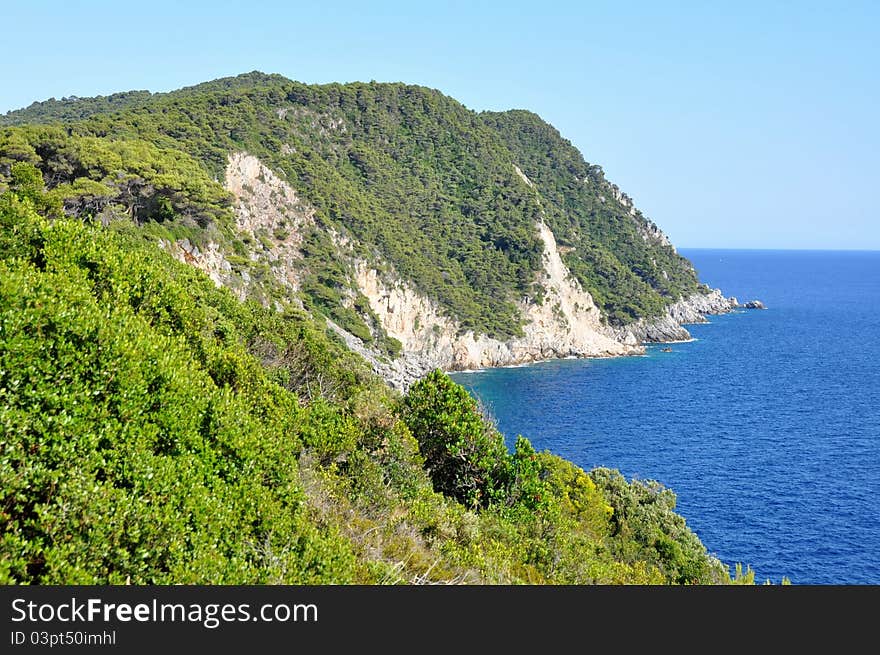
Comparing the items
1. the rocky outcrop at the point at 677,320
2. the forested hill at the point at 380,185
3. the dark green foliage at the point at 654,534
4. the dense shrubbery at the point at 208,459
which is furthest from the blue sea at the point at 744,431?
the dense shrubbery at the point at 208,459

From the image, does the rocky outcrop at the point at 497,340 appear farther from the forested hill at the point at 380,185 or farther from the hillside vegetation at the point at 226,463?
the hillside vegetation at the point at 226,463

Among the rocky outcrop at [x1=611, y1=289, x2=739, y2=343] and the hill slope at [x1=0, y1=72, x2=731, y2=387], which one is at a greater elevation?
the hill slope at [x1=0, y1=72, x2=731, y2=387]

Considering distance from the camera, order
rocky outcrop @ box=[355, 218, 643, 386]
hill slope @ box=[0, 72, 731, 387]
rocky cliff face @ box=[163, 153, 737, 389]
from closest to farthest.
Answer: hill slope @ box=[0, 72, 731, 387]
rocky cliff face @ box=[163, 153, 737, 389]
rocky outcrop @ box=[355, 218, 643, 386]

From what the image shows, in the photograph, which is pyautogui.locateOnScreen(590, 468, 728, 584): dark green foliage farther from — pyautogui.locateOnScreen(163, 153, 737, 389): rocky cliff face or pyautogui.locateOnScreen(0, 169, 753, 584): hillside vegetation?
pyautogui.locateOnScreen(163, 153, 737, 389): rocky cliff face

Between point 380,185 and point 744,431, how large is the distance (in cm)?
6547

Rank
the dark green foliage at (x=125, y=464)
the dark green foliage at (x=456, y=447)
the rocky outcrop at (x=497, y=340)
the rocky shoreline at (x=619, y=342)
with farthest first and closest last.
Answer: the rocky outcrop at (x=497, y=340) → the rocky shoreline at (x=619, y=342) → the dark green foliage at (x=456, y=447) → the dark green foliage at (x=125, y=464)

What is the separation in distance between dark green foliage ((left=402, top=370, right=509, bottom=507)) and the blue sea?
19493 mm

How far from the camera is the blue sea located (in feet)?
123

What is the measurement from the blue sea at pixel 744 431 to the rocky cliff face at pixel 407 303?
4.29 metres

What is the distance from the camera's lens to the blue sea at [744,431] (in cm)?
3747

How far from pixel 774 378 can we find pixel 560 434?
3754 cm

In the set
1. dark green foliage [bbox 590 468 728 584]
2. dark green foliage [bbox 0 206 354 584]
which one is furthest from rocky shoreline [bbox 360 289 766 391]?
dark green foliage [bbox 0 206 354 584]

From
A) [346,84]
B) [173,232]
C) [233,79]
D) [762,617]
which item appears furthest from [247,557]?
[233,79]

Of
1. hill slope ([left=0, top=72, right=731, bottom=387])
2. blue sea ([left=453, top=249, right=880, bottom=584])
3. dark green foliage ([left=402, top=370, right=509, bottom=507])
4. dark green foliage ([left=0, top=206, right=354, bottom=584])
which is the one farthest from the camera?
hill slope ([left=0, top=72, right=731, bottom=387])
